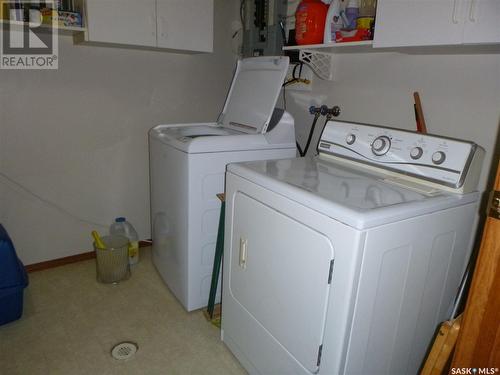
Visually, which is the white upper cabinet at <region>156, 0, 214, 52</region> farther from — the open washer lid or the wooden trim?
the wooden trim

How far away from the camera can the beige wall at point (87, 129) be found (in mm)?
2277

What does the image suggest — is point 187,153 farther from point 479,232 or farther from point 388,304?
point 479,232

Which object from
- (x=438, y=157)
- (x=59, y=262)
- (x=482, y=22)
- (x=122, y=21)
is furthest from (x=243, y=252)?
(x=59, y=262)

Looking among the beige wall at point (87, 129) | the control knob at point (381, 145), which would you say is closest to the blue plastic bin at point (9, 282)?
the beige wall at point (87, 129)

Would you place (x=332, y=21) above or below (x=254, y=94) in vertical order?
above

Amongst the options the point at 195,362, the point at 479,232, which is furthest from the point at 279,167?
the point at 195,362

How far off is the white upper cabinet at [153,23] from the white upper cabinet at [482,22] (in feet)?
5.63

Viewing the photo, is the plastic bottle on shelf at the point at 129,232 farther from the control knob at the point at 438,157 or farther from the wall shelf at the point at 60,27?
the control knob at the point at 438,157

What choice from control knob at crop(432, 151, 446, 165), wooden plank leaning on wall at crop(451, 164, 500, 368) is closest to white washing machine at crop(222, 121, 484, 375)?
control knob at crop(432, 151, 446, 165)

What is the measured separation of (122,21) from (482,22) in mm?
1875

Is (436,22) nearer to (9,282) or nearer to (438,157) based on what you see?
(438,157)

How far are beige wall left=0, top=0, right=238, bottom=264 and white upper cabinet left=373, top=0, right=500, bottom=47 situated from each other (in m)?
1.67

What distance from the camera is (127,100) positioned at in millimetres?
2572

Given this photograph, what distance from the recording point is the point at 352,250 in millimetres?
1047
